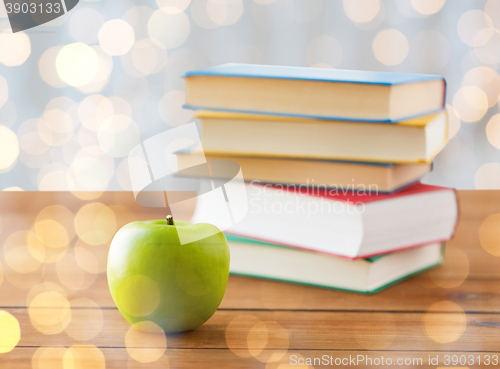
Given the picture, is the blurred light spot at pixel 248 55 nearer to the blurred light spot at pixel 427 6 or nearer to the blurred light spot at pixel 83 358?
the blurred light spot at pixel 427 6

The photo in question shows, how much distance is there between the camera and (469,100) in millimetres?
1706

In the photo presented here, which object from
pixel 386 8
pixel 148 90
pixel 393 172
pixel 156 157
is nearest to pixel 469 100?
pixel 386 8

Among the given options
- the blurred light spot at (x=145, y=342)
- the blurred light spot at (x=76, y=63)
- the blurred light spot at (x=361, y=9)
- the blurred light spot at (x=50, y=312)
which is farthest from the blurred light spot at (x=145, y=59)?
the blurred light spot at (x=145, y=342)

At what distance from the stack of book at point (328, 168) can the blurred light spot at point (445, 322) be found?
78 mm

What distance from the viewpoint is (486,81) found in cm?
169

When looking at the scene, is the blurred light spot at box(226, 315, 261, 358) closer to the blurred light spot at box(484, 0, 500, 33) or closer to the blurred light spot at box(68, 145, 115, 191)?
the blurred light spot at box(68, 145, 115, 191)

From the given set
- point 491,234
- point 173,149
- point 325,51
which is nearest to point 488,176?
point 325,51

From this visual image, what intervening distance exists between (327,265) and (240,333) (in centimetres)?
18

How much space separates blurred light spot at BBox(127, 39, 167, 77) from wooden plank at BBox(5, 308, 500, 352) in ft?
4.18

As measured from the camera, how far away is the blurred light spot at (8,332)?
42 centimetres

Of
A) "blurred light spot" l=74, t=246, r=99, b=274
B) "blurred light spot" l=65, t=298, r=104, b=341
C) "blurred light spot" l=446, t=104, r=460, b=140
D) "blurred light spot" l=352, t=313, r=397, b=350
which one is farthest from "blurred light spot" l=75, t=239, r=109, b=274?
"blurred light spot" l=446, t=104, r=460, b=140

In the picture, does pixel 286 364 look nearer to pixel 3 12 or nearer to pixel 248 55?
pixel 248 55

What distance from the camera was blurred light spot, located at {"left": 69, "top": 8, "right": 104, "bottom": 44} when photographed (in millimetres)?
1614

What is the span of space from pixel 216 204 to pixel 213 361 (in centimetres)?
34
